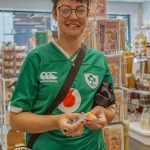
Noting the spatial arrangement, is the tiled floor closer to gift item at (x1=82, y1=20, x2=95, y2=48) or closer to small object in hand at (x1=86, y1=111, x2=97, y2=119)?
gift item at (x1=82, y1=20, x2=95, y2=48)

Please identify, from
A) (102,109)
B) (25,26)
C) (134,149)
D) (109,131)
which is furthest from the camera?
(25,26)

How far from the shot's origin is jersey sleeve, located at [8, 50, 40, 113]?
1.06 meters

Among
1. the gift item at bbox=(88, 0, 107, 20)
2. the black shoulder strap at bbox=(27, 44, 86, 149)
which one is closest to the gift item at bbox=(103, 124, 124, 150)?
the gift item at bbox=(88, 0, 107, 20)

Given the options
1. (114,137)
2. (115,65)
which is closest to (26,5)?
(115,65)

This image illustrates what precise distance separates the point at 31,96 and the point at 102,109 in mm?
310

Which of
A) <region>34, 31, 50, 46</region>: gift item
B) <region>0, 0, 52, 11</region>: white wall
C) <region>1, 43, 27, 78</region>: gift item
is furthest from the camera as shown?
<region>0, 0, 52, 11</region>: white wall

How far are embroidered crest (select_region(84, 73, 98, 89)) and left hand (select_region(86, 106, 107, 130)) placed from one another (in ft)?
0.32

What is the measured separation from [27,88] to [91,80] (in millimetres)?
280

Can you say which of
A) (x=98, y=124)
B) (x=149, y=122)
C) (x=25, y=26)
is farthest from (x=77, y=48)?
(x=25, y=26)

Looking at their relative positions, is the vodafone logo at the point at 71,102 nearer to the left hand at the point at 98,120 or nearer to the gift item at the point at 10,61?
the left hand at the point at 98,120

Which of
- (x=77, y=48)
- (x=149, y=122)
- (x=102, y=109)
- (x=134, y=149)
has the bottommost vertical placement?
(x=134, y=149)

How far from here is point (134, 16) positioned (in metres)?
9.00

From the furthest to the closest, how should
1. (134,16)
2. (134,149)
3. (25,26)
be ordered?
(134,16)
(25,26)
(134,149)

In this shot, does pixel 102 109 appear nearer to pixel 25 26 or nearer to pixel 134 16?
pixel 25 26
